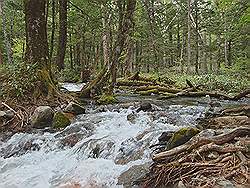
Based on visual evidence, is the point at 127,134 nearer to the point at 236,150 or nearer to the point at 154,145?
the point at 154,145

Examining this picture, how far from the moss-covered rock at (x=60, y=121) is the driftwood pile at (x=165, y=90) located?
195 inches

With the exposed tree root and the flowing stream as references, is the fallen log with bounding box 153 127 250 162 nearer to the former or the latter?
the exposed tree root

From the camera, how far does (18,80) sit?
10094 mm

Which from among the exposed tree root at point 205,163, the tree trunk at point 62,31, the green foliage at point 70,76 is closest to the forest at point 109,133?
the exposed tree root at point 205,163

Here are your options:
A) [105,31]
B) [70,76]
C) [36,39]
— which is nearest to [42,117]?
[36,39]

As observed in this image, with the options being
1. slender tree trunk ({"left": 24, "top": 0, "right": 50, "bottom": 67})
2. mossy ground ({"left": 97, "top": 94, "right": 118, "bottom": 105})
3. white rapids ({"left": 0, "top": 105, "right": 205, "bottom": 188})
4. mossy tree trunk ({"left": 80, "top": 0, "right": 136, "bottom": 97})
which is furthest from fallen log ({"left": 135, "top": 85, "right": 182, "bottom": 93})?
slender tree trunk ({"left": 24, "top": 0, "right": 50, "bottom": 67})

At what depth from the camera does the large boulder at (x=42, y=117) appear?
28.5 feet

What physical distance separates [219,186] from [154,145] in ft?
6.70

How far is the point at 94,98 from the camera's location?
476 inches

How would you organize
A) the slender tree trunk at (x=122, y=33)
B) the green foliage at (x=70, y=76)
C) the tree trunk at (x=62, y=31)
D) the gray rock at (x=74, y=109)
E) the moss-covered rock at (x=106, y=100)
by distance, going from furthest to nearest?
the green foliage at (x=70, y=76) → the tree trunk at (x=62, y=31) → the slender tree trunk at (x=122, y=33) → the moss-covered rock at (x=106, y=100) → the gray rock at (x=74, y=109)

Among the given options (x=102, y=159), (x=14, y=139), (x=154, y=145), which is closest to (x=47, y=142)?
(x=14, y=139)

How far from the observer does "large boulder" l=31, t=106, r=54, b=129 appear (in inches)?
342

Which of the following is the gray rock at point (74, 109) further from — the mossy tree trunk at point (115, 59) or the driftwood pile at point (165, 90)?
the driftwood pile at point (165, 90)

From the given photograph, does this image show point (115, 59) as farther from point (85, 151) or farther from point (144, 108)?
point (85, 151)
